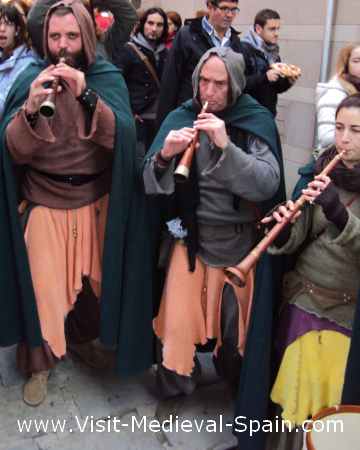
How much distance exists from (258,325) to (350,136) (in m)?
0.87

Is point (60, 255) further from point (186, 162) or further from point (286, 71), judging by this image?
point (286, 71)

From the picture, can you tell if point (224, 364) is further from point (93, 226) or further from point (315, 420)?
point (315, 420)

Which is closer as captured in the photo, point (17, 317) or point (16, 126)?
point (16, 126)

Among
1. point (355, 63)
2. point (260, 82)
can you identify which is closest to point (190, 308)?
point (355, 63)

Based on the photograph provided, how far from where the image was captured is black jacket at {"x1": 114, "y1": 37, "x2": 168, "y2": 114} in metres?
5.00

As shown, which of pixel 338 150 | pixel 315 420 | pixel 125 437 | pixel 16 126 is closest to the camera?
pixel 315 420

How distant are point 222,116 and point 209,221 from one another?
1.59ft

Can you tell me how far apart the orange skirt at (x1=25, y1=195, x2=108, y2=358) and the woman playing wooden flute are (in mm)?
983

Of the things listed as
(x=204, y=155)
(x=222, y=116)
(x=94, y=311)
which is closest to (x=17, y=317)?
(x=94, y=311)

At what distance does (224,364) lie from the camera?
9.14 ft

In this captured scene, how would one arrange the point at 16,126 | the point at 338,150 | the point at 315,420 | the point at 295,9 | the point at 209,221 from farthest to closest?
the point at 295,9, the point at 209,221, the point at 16,126, the point at 338,150, the point at 315,420

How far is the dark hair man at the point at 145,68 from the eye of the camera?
16.5 feet

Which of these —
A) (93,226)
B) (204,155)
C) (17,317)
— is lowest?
(17,317)

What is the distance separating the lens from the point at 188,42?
3.99 metres
